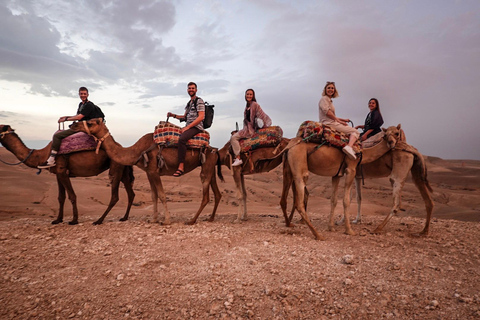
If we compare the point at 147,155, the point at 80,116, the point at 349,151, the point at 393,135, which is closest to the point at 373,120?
the point at 393,135

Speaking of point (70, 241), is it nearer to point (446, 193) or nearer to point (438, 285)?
point (438, 285)

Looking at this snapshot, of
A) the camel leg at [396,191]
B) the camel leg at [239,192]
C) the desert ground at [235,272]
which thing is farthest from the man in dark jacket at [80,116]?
the camel leg at [396,191]

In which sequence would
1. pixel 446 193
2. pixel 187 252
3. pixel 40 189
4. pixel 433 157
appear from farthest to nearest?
pixel 433 157 < pixel 446 193 < pixel 40 189 < pixel 187 252

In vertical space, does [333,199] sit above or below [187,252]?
above

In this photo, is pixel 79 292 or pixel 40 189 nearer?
pixel 79 292

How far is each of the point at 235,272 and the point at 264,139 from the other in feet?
13.7

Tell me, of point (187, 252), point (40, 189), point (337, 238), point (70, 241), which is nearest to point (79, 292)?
point (187, 252)

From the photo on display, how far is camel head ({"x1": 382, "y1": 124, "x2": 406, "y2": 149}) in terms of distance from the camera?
6.65 m

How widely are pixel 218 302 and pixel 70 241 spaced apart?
3811 mm

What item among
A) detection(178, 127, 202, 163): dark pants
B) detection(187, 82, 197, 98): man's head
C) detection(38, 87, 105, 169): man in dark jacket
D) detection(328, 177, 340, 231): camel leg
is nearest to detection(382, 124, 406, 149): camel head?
detection(328, 177, 340, 231): camel leg

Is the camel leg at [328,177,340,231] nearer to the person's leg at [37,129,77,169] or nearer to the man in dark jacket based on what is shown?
the man in dark jacket

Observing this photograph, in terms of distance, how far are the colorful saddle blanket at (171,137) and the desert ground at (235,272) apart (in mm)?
2129

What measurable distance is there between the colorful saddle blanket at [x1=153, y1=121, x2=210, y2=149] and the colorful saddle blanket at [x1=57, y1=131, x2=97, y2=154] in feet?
5.70

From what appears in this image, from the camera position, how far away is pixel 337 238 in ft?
20.0
